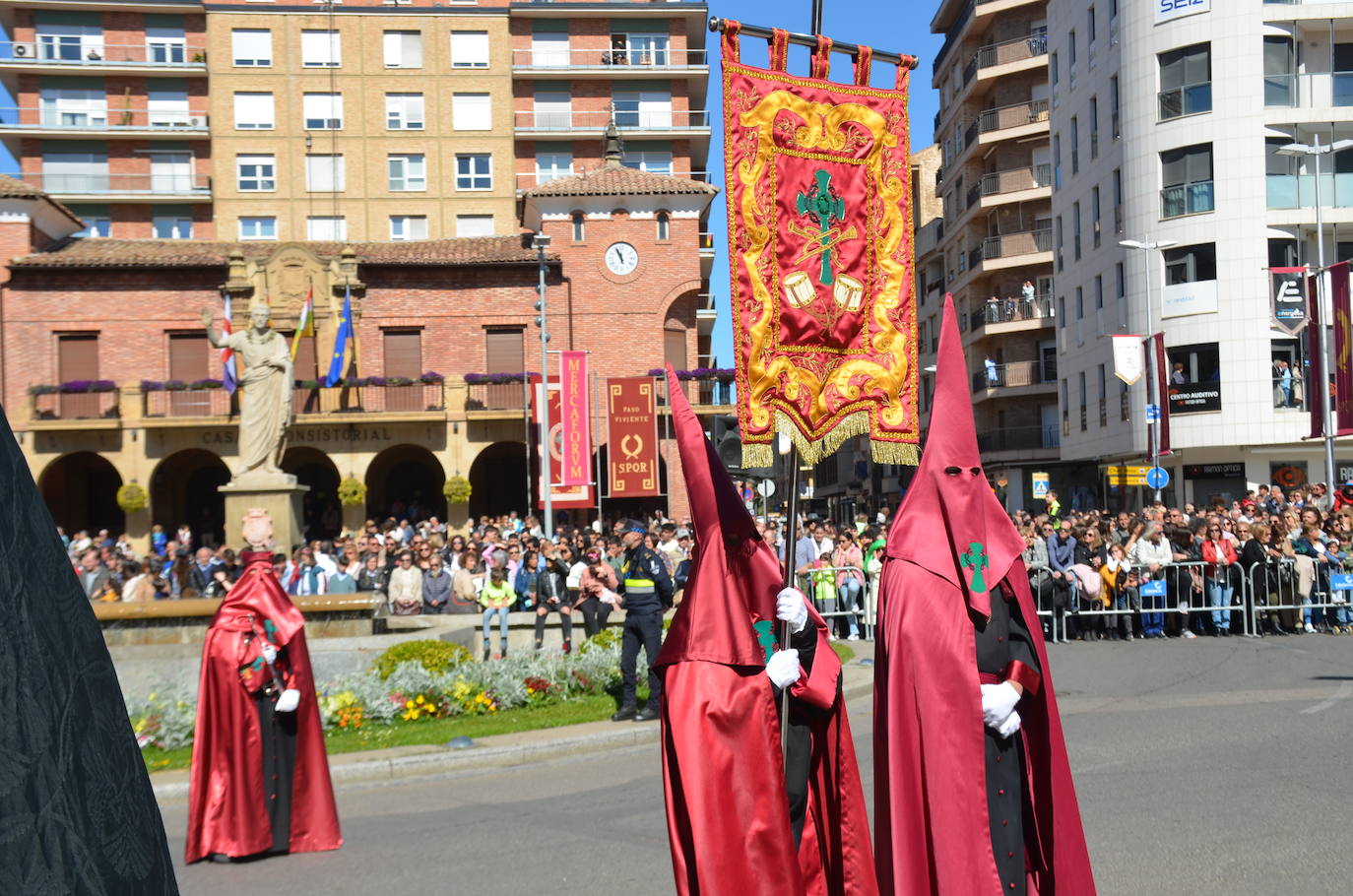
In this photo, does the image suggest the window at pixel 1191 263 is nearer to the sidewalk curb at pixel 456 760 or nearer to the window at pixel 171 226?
the sidewalk curb at pixel 456 760

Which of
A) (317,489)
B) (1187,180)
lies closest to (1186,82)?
(1187,180)

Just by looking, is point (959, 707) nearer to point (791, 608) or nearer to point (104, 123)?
point (791, 608)

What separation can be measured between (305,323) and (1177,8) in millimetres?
26746

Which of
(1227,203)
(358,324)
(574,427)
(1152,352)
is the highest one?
(1227,203)

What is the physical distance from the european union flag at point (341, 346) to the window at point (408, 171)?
40.5ft

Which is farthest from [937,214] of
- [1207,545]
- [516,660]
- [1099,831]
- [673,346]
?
[1099,831]

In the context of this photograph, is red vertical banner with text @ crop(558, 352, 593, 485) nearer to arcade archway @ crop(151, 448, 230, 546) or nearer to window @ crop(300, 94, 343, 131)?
arcade archway @ crop(151, 448, 230, 546)

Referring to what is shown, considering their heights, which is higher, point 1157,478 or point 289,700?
point 1157,478

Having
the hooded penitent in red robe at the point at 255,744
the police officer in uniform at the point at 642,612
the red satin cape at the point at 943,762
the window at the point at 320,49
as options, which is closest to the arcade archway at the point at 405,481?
the window at the point at 320,49

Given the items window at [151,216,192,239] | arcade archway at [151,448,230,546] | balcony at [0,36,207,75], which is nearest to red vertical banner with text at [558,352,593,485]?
arcade archway at [151,448,230,546]

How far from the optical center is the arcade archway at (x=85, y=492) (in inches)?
1646

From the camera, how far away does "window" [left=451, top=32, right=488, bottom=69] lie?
51156mm

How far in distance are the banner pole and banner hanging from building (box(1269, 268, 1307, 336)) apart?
84.0 feet

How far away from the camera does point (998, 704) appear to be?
4.81 m
